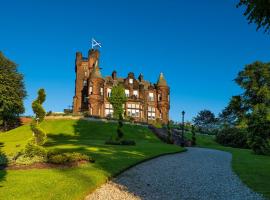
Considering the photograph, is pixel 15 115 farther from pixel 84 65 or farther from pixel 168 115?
pixel 168 115

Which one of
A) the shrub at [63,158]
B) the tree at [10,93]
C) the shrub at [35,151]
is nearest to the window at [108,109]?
the tree at [10,93]

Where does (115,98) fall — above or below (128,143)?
above

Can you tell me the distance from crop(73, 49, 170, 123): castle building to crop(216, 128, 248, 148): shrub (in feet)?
82.9

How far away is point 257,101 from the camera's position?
43500 millimetres

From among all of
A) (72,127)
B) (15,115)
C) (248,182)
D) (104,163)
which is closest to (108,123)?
(72,127)

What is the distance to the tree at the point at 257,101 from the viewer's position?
39.3 m

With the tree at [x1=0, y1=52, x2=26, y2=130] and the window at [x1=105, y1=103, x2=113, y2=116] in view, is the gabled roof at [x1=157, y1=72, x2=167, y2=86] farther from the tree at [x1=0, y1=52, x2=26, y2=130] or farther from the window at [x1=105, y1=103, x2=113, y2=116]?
the tree at [x1=0, y1=52, x2=26, y2=130]

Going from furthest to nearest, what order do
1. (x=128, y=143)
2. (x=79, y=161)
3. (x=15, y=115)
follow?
1. (x=15, y=115)
2. (x=128, y=143)
3. (x=79, y=161)

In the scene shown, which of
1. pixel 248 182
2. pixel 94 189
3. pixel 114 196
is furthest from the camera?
pixel 248 182

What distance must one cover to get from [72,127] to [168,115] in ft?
118

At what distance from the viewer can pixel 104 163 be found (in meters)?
21.1

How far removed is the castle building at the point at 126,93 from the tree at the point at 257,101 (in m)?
41.1

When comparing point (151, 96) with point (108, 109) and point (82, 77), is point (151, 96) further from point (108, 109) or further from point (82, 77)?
point (82, 77)

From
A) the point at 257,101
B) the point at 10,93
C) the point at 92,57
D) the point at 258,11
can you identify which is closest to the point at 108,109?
the point at 92,57
